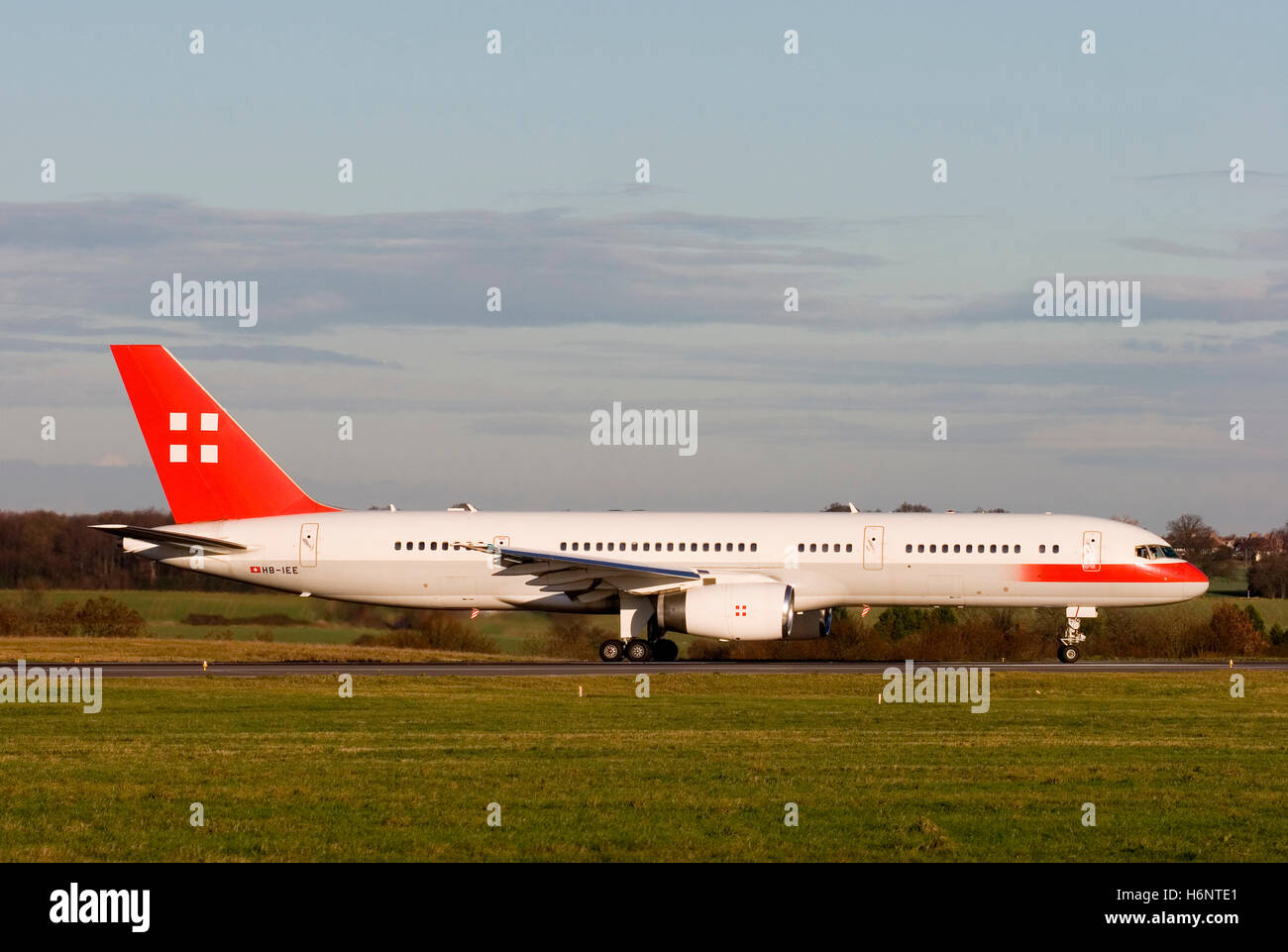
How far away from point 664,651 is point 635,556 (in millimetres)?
2752

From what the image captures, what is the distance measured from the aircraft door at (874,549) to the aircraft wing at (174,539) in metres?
16.7

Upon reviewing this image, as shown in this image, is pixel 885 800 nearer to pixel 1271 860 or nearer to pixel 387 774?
pixel 1271 860

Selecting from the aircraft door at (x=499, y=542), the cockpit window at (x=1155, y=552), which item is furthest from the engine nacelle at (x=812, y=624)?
the cockpit window at (x=1155, y=552)

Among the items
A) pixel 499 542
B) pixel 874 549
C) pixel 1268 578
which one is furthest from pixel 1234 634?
pixel 499 542

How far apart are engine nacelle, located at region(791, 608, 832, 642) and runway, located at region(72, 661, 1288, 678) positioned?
2.93ft

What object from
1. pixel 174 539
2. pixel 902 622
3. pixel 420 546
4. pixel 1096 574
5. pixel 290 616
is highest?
pixel 174 539

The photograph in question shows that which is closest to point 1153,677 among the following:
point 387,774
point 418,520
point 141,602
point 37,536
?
point 418,520

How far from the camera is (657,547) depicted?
145 ft

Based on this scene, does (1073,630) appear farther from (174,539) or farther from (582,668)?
(174,539)

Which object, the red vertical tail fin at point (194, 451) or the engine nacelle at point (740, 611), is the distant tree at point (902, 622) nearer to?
the engine nacelle at point (740, 611)

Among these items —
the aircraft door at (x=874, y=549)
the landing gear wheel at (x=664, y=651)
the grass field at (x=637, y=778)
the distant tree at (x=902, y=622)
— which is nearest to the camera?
the grass field at (x=637, y=778)

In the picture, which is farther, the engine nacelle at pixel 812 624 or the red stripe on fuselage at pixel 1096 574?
the engine nacelle at pixel 812 624

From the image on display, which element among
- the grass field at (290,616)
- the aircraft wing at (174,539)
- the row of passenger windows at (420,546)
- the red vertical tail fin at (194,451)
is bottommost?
the grass field at (290,616)

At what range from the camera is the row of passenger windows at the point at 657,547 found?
145 feet
